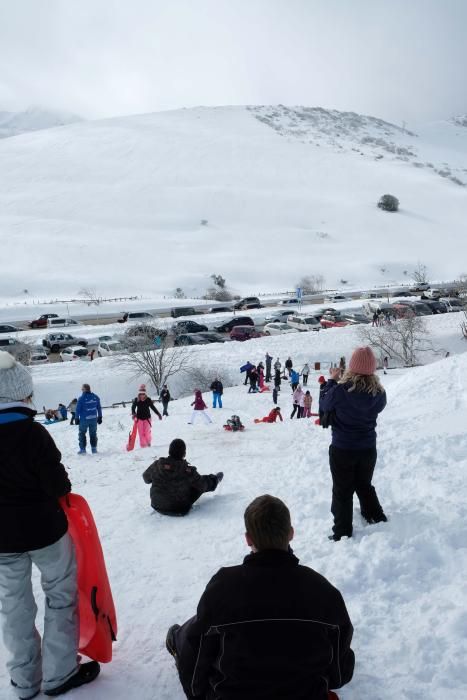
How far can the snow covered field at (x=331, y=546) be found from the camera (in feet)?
10.1

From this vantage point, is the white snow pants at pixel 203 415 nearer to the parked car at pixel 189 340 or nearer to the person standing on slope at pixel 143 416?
the person standing on slope at pixel 143 416

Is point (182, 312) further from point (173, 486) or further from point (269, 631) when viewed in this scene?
point (269, 631)

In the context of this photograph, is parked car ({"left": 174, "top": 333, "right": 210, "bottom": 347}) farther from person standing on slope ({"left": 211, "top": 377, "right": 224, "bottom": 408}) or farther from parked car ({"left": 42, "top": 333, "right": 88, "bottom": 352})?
person standing on slope ({"left": 211, "top": 377, "right": 224, "bottom": 408})

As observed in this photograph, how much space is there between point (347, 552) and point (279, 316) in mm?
38499

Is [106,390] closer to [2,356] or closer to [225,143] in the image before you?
[2,356]

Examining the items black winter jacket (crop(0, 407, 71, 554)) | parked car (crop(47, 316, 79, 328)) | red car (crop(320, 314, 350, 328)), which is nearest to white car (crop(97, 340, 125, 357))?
parked car (crop(47, 316, 79, 328))

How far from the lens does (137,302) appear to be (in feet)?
165

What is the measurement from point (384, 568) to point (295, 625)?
81.3 inches

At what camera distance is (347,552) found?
425 cm

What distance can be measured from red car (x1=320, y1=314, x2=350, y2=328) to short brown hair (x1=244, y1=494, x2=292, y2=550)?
36032mm

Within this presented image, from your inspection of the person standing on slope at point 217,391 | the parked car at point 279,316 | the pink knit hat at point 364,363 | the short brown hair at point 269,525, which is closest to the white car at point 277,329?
the parked car at point 279,316

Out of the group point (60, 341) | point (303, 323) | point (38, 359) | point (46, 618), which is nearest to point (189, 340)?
point (60, 341)

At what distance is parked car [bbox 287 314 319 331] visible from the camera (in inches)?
1463

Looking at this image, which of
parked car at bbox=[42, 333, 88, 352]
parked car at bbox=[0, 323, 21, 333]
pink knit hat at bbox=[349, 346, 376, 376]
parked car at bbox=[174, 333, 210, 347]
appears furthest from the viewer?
parked car at bbox=[0, 323, 21, 333]
